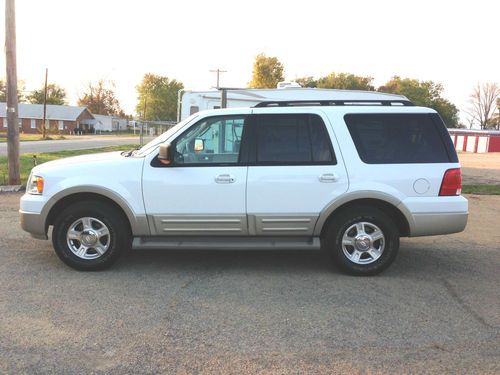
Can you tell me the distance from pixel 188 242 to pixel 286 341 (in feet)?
6.38

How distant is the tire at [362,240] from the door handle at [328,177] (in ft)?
1.28

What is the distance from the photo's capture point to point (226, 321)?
416 centimetres

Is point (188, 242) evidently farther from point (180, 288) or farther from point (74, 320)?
point (74, 320)

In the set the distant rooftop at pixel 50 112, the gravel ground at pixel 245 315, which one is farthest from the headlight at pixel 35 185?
the distant rooftop at pixel 50 112

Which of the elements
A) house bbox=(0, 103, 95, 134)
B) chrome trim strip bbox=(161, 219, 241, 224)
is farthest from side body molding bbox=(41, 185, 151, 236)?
house bbox=(0, 103, 95, 134)

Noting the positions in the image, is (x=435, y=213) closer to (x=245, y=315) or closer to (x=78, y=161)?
(x=245, y=315)

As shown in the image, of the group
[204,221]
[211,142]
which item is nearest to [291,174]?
[211,142]

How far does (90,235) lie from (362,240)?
299 centimetres

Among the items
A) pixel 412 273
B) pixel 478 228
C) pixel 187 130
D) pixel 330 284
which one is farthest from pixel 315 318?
pixel 478 228

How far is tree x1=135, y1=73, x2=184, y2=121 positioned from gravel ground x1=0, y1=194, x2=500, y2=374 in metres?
106

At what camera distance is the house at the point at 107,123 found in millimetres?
96625

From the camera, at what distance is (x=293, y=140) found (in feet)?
17.7

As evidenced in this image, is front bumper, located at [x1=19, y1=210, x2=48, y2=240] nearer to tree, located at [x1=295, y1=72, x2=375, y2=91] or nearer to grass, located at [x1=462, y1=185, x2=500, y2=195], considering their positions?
grass, located at [x1=462, y1=185, x2=500, y2=195]

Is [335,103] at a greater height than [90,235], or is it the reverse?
[335,103]
